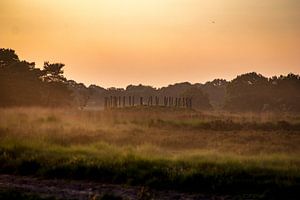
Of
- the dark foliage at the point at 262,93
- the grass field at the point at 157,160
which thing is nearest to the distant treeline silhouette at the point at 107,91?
the dark foliage at the point at 262,93

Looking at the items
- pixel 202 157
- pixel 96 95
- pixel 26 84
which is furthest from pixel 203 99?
pixel 202 157

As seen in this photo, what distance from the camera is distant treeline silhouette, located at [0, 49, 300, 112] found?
66125mm

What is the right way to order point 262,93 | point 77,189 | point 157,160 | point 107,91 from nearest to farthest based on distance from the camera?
point 77,189 → point 157,160 → point 262,93 → point 107,91

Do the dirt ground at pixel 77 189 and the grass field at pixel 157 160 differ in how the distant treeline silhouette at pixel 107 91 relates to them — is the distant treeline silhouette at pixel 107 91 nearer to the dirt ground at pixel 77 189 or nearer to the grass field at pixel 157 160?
the grass field at pixel 157 160

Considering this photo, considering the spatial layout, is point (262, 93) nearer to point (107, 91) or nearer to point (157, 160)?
point (107, 91)

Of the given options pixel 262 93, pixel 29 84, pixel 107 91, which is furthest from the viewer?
pixel 107 91

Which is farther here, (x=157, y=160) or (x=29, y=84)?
(x=29, y=84)

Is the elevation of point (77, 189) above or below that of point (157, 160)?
below

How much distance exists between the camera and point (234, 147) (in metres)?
26.3

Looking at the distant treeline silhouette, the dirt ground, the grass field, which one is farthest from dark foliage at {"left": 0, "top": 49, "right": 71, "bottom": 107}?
the dirt ground

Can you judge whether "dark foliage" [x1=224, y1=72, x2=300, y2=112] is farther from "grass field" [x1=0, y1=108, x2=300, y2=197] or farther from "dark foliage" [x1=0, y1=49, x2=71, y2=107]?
"grass field" [x1=0, y1=108, x2=300, y2=197]

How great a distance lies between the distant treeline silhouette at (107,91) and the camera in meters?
66.1

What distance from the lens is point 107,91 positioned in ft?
602

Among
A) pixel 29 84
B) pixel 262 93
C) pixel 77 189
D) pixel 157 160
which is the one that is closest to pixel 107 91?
pixel 262 93
